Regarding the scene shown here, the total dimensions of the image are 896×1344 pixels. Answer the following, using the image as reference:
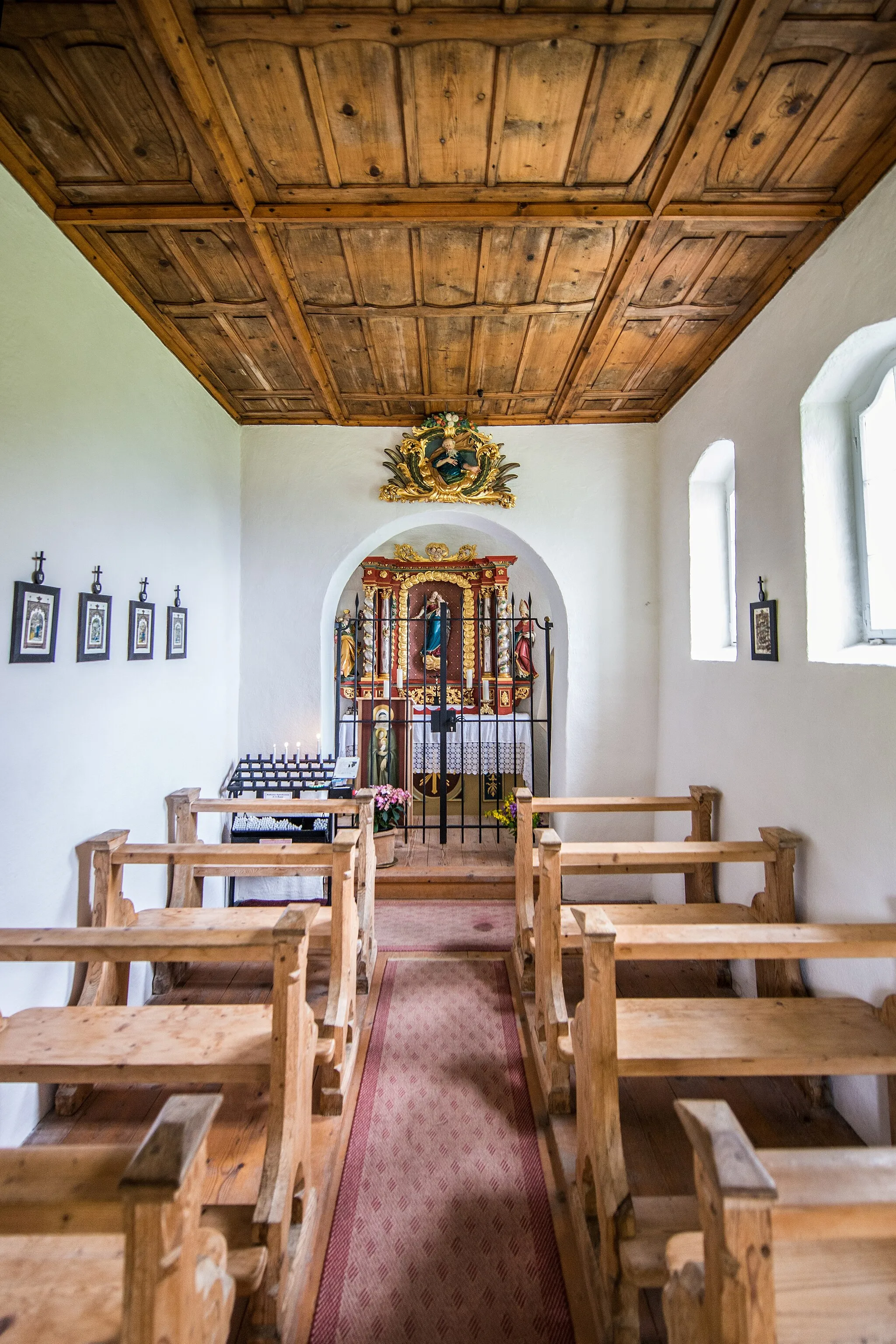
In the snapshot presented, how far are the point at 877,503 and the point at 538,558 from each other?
8.39ft

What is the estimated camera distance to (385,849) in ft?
16.6

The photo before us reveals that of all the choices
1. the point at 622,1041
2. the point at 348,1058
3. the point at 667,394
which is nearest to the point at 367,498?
the point at 667,394

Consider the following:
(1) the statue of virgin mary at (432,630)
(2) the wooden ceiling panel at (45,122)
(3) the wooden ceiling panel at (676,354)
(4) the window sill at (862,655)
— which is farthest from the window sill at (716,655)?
(1) the statue of virgin mary at (432,630)

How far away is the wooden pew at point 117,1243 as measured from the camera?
91cm

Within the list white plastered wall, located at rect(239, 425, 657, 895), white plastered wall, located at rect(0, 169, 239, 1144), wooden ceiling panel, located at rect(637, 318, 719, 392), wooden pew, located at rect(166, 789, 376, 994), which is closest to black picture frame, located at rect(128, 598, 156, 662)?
white plastered wall, located at rect(0, 169, 239, 1144)

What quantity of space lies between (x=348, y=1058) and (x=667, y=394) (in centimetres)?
432

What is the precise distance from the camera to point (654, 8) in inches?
75.1

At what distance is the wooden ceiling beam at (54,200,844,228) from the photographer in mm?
2613

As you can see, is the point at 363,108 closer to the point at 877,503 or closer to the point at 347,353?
the point at 347,353

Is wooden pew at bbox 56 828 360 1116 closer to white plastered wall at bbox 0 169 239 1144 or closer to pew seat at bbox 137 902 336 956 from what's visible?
pew seat at bbox 137 902 336 956

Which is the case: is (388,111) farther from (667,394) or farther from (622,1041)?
(622,1041)

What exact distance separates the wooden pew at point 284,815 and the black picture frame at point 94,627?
1018 millimetres

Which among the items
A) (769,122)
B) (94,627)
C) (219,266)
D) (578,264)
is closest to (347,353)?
(219,266)

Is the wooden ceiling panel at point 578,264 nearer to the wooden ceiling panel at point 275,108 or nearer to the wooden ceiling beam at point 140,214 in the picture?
the wooden ceiling panel at point 275,108
